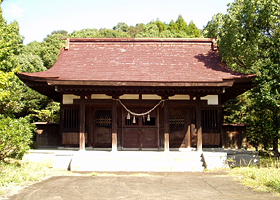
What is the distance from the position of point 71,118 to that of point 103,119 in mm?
1522

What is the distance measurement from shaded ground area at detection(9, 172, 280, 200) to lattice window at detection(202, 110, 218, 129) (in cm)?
401

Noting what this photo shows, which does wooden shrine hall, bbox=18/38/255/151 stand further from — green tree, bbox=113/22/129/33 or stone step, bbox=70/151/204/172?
green tree, bbox=113/22/129/33

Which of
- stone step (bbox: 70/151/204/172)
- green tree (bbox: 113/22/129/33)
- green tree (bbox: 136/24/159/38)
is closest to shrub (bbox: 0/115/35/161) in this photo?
stone step (bbox: 70/151/204/172)

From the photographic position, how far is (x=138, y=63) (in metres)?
14.3

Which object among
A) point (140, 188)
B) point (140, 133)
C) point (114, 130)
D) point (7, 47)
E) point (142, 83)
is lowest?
point (140, 188)

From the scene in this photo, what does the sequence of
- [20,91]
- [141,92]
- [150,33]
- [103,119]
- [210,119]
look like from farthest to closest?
[150,33]
[20,91]
[103,119]
[210,119]
[141,92]

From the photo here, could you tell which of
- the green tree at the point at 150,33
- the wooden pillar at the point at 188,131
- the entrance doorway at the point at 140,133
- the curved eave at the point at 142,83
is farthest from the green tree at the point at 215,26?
the green tree at the point at 150,33

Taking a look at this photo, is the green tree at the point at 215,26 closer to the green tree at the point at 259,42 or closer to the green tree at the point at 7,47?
the green tree at the point at 259,42

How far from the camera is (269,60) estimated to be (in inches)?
445

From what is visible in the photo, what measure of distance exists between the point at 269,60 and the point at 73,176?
8.58 meters

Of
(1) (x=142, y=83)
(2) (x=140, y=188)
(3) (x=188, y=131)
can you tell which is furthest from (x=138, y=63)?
(2) (x=140, y=188)

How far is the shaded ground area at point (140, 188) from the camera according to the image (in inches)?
276

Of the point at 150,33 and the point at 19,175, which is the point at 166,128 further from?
the point at 150,33

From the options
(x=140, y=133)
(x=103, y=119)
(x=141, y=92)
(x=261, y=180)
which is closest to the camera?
(x=261, y=180)
